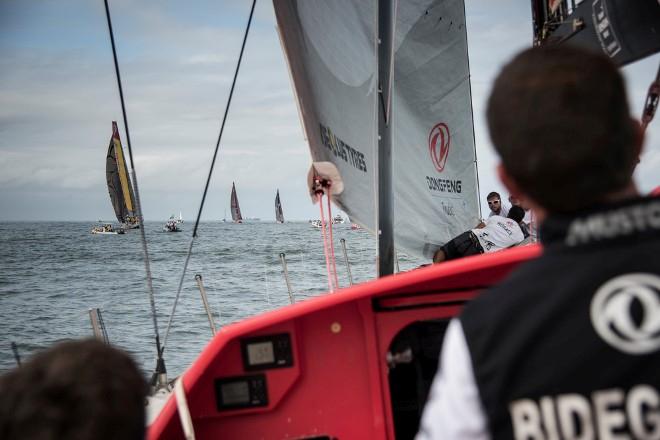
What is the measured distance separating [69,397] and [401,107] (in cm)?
698

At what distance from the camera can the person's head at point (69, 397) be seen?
2.76 feet

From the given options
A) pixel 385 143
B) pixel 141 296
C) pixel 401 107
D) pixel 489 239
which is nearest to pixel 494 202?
pixel 401 107

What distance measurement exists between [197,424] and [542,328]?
1.91m

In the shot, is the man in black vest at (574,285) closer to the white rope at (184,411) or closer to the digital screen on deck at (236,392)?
the white rope at (184,411)

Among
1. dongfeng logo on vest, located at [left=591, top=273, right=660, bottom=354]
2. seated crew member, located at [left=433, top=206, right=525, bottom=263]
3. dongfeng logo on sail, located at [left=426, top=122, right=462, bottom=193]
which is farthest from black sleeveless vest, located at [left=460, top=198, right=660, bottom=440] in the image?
dongfeng logo on sail, located at [left=426, top=122, right=462, bottom=193]

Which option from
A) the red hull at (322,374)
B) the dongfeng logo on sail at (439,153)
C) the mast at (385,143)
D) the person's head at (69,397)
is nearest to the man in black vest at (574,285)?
the person's head at (69,397)

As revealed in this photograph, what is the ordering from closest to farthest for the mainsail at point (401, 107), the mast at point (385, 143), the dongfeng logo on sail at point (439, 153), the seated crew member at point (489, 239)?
the mast at point (385, 143) → the mainsail at point (401, 107) → the seated crew member at point (489, 239) → the dongfeng logo on sail at point (439, 153)

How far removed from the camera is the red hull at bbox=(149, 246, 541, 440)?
7.91ft

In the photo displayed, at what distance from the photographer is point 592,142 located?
923 mm

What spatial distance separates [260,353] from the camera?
2.45m

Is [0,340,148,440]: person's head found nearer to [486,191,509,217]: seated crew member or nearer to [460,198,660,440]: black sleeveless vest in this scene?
[460,198,660,440]: black sleeveless vest

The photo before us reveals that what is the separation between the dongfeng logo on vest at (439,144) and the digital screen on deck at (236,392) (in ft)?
19.0

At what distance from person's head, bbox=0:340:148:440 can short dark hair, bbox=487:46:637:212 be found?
0.64 metres

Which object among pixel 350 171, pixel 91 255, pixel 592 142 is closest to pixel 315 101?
pixel 350 171
